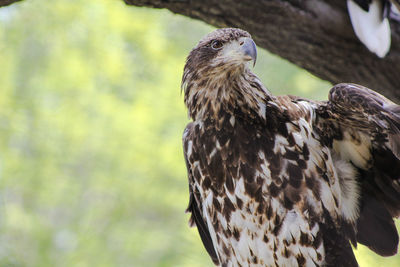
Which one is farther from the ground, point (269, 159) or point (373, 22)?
point (373, 22)

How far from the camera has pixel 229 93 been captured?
3365mm

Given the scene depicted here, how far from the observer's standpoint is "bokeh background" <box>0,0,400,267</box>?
732 centimetres

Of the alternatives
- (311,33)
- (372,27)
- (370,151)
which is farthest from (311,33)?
(370,151)

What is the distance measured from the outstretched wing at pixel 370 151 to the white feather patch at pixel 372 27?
33.9 inches

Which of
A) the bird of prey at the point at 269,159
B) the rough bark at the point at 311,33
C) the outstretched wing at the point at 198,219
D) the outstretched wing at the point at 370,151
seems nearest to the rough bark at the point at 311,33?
the rough bark at the point at 311,33

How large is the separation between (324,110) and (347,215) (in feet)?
2.13

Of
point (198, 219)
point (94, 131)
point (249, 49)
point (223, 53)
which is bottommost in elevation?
point (94, 131)

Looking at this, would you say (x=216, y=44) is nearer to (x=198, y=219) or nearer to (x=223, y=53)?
(x=223, y=53)

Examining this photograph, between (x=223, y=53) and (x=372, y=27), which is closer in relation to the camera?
(x=223, y=53)

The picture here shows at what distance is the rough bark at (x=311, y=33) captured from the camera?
405 centimetres

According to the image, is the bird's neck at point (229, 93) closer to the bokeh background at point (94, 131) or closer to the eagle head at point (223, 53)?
the eagle head at point (223, 53)

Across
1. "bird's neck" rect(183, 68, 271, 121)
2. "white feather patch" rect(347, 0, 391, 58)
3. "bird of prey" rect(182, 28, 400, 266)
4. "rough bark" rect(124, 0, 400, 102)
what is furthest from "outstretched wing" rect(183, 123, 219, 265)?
"white feather patch" rect(347, 0, 391, 58)

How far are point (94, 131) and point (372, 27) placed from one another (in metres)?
4.45

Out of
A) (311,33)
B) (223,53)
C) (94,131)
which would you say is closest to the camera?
(223,53)
